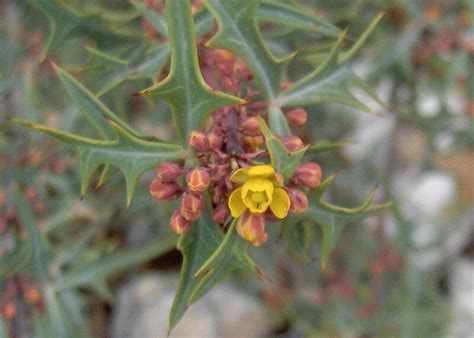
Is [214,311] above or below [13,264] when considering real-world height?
below

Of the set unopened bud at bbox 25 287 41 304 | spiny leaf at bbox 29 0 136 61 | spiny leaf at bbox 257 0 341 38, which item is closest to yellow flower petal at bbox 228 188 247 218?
spiny leaf at bbox 257 0 341 38

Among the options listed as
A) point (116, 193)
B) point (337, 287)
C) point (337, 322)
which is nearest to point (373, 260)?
point (337, 287)

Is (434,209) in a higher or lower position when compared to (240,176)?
lower

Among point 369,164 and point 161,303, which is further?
point 161,303

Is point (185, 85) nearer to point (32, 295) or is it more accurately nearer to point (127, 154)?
point (127, 154)

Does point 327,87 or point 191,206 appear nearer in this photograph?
point 191,206

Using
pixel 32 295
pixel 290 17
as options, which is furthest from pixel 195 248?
pixel 32 295

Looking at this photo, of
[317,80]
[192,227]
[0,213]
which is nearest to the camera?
[192,227]

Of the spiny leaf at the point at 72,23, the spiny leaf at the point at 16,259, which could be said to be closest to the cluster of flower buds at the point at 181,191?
the spiny leaf at the point at 72,23

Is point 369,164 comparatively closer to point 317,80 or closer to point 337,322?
point 337,322
